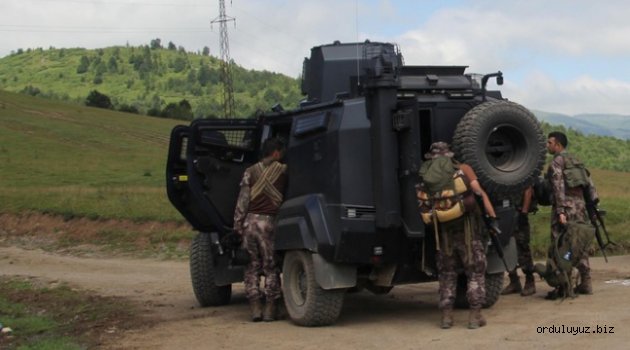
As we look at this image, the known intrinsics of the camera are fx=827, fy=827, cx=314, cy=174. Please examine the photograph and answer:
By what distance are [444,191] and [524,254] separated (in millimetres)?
3107

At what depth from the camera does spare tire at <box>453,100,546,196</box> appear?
7.69 meters

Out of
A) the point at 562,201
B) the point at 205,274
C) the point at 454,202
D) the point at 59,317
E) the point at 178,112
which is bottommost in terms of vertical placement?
the point at 59,317

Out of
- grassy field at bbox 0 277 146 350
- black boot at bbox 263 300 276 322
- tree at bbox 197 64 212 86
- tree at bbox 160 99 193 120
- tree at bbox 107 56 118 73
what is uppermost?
tree at bbox 107 56 118 73

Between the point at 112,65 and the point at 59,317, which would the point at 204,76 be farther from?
the point at 59,317

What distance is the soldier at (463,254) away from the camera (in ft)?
25.3

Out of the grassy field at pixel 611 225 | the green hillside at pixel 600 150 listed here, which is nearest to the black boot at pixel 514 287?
the grassy field at pixel 611 225

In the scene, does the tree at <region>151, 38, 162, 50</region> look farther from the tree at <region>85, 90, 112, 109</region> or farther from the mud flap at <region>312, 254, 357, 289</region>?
the mud flap at <region>312, 254, 357, 289</region>

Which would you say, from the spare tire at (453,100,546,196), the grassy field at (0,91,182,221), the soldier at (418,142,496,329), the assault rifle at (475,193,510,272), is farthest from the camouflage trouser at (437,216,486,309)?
the grassy field at (0,91,182,221)

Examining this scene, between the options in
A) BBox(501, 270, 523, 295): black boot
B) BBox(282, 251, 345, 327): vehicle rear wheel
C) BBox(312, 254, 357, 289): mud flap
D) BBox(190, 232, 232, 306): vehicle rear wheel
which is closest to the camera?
BBox(312, 254, 357, 289): mud flap

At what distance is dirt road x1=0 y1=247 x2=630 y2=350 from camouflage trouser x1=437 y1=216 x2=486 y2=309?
31cm

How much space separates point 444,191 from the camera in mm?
7625

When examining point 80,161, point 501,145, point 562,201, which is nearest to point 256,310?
point 501,145

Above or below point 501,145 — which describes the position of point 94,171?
below

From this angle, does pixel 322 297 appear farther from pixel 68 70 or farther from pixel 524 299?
pixel 68 70
